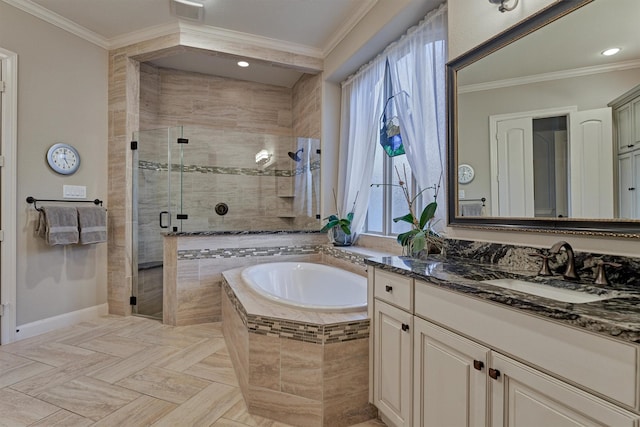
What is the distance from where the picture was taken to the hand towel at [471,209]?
1.69m

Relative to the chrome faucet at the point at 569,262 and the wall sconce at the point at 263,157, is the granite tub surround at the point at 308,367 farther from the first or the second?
the wall sconce at the point at 263,157

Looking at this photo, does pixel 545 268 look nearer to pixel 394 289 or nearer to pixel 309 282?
pixel 394 289

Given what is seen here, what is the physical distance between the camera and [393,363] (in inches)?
58.7

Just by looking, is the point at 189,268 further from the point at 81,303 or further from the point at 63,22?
the point at 63,22

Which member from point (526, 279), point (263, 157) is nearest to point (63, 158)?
point (263, 157)

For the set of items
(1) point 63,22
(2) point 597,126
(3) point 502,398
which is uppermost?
(1) point 63,22

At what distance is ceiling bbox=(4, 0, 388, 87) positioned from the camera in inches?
107

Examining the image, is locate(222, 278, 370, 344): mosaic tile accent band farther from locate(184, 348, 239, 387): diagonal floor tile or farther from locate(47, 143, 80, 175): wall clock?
locate(47, 143, 80, 175): wall clock

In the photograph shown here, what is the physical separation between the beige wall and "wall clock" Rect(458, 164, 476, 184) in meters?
3.38

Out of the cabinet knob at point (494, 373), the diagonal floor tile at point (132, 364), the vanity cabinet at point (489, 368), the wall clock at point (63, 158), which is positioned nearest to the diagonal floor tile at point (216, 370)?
the diagonal floor tile at point (132, 364)

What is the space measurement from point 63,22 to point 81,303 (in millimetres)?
2647

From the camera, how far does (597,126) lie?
1.20 m

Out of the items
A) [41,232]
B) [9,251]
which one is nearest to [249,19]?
[41,232]

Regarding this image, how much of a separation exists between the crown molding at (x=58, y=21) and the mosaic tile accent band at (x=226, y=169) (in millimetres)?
1270
